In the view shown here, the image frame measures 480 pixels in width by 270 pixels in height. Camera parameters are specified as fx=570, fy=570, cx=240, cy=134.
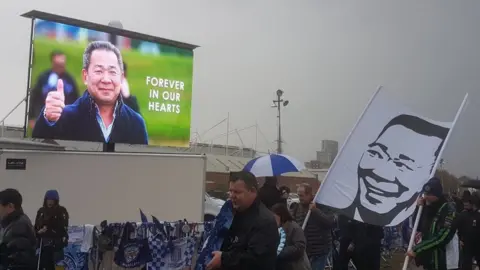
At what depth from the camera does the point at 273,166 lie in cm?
845

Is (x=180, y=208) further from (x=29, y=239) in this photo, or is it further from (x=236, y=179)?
(x=236, y=179)

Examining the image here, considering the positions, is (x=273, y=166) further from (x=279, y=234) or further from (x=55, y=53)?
(x=55, y=53)

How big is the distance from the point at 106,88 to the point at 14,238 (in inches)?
454

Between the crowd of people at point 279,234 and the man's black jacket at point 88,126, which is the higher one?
the man's black jacket at point 88,126

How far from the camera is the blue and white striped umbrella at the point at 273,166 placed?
27.0 ft

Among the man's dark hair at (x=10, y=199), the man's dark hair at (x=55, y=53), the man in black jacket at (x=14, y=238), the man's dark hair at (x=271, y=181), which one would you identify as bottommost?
the man in black jacket at (x=14, y=238)

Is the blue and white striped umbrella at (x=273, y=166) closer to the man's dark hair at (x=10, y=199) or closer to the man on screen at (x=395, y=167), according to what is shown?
the man on screen at (x=395, y=167)

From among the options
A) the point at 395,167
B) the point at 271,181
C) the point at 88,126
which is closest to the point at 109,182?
the point at 88,126

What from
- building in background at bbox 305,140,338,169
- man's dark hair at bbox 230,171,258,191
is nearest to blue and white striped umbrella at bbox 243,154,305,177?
man's dark hair at bbox 230,171,258,191

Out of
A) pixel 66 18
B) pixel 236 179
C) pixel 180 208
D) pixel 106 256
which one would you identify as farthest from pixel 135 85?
pixel 236 179

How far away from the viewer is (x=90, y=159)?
13.0 metres

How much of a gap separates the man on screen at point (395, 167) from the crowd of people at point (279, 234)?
48 centimetres

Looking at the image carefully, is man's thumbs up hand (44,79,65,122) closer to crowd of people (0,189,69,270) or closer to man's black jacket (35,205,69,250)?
man's black jacket (35,205,69,250)

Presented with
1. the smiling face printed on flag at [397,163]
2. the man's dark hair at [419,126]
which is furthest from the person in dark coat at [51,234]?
the man's dark hair at [419,126]
